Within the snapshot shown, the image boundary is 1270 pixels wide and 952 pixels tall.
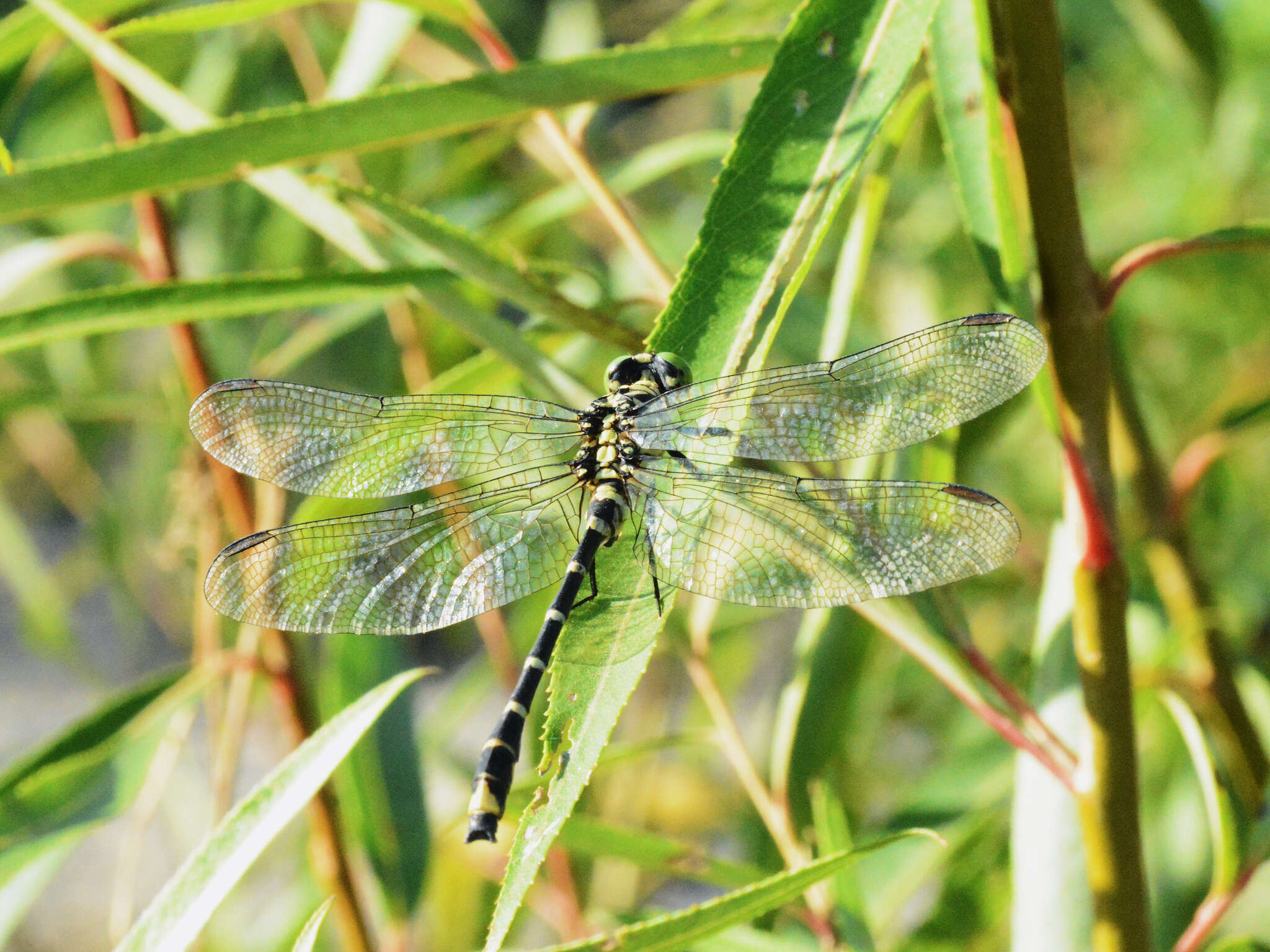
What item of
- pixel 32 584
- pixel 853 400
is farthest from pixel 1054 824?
pixel 32 584

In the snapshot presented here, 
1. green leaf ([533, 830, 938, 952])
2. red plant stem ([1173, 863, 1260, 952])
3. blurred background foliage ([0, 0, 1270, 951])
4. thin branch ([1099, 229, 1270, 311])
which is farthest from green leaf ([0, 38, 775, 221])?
red plant stem ([1173, 863, 1260, 952])

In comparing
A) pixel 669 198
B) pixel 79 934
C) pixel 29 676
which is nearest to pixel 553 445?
pixel 669 198

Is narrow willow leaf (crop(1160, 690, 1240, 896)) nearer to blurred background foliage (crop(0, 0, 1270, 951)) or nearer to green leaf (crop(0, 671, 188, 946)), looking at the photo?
blurred background foliage (crop(0, 0, 1270, 951))

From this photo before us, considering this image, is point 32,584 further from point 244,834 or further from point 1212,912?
point 1212,912

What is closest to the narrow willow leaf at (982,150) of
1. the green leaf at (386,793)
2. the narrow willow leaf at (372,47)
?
the narrow willow leaf at (372,47)

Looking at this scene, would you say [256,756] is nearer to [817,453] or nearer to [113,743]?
[113,743]

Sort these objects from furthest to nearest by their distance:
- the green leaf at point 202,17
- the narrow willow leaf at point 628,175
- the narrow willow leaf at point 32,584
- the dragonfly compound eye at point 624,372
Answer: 1. the narrow willow leaf at point 32,584
2. the narrow willow leaf at point 628,175
3. the dragonfly compound eye at point 624,372
4. the green leaf at point 202,17

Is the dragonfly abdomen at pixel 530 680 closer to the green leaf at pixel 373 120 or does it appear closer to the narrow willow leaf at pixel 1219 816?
the green leaf at pixel 373 120
